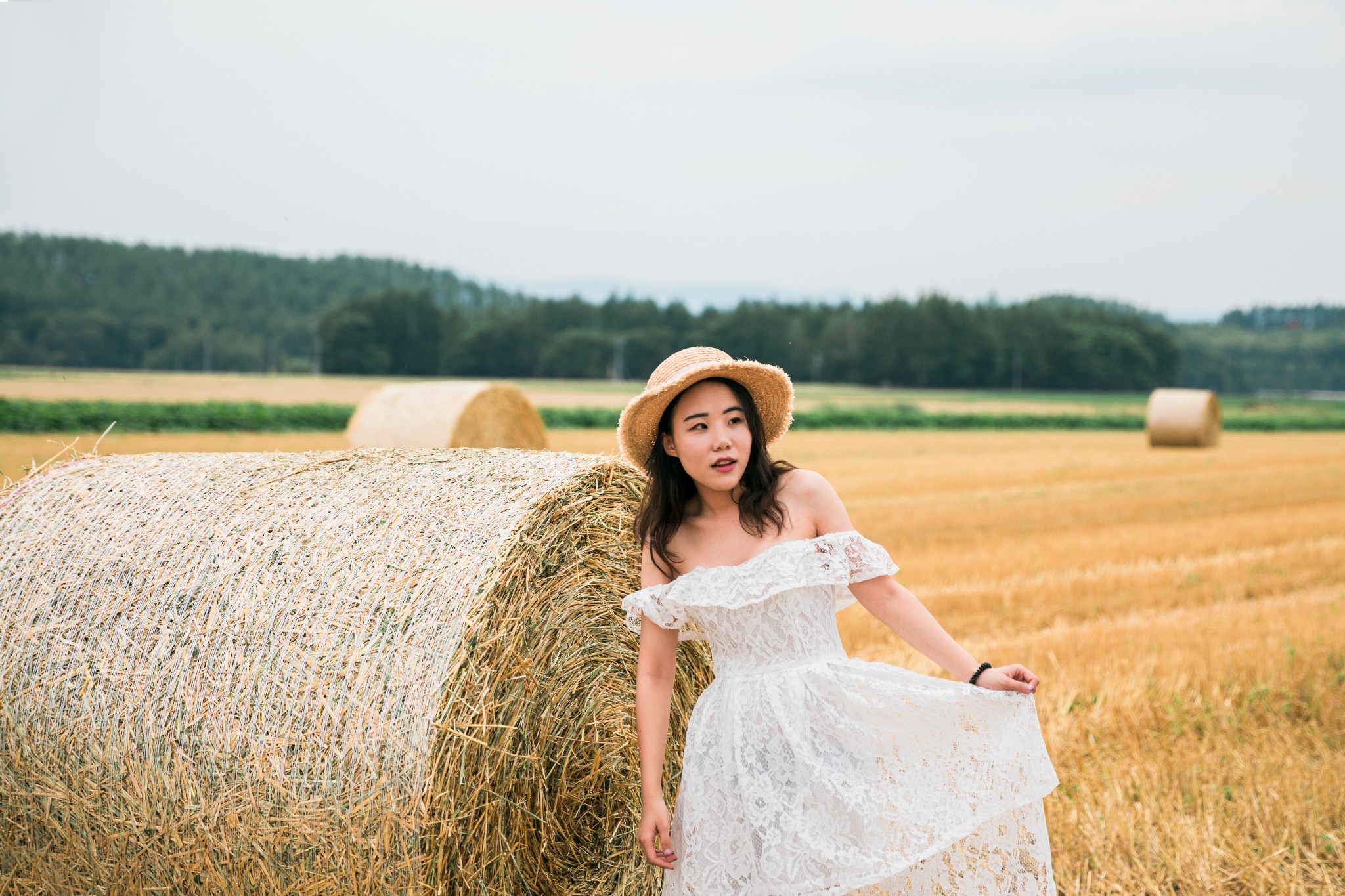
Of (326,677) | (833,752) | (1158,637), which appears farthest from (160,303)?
(833,752)

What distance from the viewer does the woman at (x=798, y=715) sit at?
2.59 metres

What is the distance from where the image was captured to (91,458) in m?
3.98

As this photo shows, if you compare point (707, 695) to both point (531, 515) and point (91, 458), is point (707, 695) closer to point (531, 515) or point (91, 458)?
point (531, 515)

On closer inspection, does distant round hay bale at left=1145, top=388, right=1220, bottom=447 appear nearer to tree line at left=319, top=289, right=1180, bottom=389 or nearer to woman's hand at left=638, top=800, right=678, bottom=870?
woman's hand at left=638, top=800, right=678, bottom=870

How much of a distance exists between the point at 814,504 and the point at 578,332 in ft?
157

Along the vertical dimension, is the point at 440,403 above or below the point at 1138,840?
above

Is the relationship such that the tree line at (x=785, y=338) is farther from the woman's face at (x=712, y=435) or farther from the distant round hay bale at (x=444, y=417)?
the woman's face at (x=712, y=435)

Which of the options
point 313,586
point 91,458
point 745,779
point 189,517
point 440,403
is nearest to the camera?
point 745,779

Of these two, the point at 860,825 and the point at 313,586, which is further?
the point at 313,586

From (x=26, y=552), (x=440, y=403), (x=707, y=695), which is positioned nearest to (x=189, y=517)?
(x=26, y=552)

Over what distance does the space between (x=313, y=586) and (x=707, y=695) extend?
3.73 ft

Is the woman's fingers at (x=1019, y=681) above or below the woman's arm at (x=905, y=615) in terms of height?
below

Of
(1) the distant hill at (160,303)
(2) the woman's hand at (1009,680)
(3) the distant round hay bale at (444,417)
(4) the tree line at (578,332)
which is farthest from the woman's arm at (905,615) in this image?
(4) the tree line at (578,332)

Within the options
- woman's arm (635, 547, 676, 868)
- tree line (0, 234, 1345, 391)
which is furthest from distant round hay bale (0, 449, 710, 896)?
tree line (0, 234, 1345, 391)
